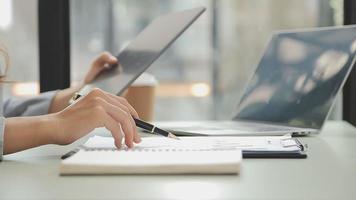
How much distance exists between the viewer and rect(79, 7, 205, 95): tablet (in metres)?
1.25

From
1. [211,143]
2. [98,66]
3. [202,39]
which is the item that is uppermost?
[202,39]

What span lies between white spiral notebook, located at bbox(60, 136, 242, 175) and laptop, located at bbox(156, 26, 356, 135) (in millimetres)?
321

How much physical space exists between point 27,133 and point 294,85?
2.23 feet

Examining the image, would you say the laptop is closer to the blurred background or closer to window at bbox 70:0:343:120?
the blurred background

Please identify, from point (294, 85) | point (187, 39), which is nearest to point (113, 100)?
point (294, 85)

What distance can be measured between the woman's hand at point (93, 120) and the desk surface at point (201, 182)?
0.18 ft

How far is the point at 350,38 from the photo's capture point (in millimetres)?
1265

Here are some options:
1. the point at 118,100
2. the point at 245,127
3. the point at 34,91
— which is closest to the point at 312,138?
the point at 245,127

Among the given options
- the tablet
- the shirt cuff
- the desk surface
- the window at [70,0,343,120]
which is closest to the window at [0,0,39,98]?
the window at [70,0,343,120]

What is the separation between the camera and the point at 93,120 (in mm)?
877

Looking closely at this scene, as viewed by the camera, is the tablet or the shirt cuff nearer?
the tablet

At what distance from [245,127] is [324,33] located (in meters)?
0.32

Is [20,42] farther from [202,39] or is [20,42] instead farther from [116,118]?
[116,118]

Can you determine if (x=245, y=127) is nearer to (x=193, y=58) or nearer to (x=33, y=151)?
(x=33, y=151)
